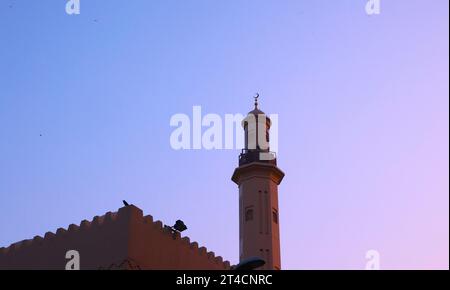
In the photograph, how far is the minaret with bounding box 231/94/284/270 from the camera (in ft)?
85.4

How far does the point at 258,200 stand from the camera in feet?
88.6

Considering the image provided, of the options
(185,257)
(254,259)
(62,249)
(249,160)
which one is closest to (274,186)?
(249,160)

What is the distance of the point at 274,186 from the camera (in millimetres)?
27844

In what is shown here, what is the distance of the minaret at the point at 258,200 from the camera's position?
85.4 feet

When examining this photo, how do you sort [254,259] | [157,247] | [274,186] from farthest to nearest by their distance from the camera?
[274,186], [157,247], [254,259]
